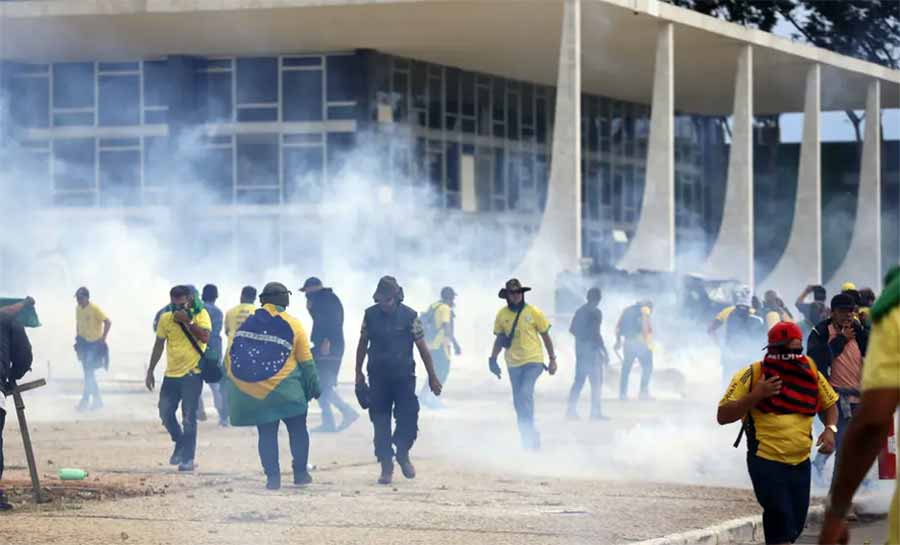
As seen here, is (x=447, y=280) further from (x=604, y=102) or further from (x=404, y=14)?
(x=604, y=102)

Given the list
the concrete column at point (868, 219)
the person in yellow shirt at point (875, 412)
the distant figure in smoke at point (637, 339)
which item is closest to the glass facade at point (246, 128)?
the concrete column at point (868, 219)

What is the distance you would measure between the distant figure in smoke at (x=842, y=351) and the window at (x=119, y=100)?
33.1 meters

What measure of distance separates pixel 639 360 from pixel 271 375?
13.5 meters

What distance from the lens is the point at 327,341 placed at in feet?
59.2

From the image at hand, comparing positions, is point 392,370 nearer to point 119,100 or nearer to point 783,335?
point 783,335

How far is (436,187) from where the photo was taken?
44156 mm

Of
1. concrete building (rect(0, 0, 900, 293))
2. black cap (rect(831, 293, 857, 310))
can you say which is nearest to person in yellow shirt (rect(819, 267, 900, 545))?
black cap (rect(831, 293, 857, 310))

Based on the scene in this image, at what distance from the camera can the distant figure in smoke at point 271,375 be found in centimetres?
1245

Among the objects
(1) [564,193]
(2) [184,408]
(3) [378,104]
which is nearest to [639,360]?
(2) [184,408]

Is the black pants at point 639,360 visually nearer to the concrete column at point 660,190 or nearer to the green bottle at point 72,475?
the green bottle at point 72,475

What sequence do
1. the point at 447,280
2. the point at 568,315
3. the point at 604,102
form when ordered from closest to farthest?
the point at 568,315, the point at 447,280, the point at 604,102

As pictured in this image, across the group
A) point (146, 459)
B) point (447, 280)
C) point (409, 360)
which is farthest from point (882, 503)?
point (447, 280)

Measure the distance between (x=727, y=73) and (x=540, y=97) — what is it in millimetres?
5448

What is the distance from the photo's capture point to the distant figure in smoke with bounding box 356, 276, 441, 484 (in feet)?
43.5
